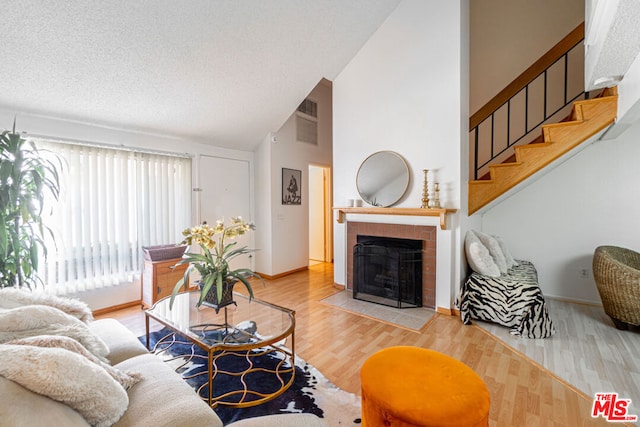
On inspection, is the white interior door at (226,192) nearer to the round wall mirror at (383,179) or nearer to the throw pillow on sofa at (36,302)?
the round wall mirror at (383,179)

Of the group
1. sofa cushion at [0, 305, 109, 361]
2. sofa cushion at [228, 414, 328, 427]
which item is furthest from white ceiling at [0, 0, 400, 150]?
sofa cushion at [228, 414, 328, 427]

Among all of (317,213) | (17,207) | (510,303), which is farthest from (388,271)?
(17,207)

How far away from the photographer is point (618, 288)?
257cm

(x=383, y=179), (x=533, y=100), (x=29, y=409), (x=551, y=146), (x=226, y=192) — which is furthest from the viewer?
(x=226, y=192)

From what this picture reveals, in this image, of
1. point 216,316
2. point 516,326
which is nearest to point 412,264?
point 516,326

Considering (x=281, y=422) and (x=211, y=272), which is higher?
(x=211, y=272)

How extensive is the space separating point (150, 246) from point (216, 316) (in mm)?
1960

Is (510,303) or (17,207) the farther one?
(510,303)

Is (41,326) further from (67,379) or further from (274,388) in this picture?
(274,388)

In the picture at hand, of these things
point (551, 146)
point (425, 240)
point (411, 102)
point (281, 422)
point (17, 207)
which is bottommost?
point (281, 422)

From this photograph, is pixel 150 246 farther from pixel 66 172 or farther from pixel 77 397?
pixel 77 397

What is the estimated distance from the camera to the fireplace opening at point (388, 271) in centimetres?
338

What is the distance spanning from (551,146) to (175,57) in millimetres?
3876

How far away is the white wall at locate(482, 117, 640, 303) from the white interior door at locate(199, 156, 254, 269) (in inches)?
150
